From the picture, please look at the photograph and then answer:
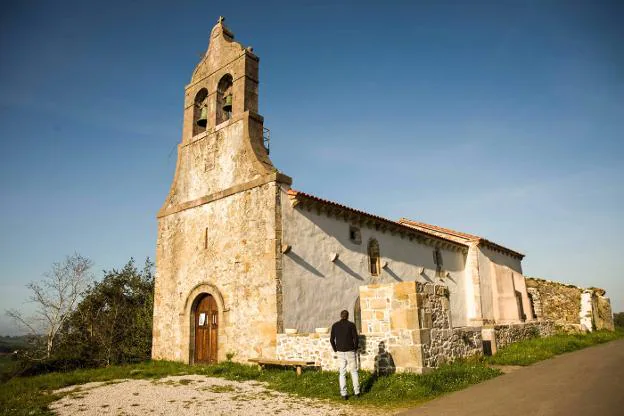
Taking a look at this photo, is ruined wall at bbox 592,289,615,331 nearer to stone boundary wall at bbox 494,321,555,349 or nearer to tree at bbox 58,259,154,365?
stone boundary wall at bbox 494,321,555,349

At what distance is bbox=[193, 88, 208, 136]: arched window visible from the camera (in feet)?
60.6

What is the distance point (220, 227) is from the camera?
15.6 m

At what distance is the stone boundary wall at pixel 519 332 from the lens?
49.3ft

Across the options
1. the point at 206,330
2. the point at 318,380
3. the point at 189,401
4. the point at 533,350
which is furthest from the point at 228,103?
the point at 533,350

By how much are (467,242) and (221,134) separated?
586 inches

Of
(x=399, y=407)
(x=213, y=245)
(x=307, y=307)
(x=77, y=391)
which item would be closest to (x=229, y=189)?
(x=213, y=245)

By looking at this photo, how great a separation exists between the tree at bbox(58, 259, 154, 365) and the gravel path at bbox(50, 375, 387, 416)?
777cm

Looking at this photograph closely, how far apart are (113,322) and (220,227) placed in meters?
8.41

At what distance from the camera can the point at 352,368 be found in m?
8.89

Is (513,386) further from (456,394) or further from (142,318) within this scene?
(142,318)

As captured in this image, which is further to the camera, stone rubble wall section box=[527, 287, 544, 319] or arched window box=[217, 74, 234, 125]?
stone rubble wall section box=[527, 287, 544, 319]

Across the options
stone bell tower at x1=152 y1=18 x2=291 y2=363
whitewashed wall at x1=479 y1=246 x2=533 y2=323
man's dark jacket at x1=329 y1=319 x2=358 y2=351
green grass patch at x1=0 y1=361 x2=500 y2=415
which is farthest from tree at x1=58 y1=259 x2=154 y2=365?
whitewashed wall at x1=479 y1=246 x2=533 y2=323

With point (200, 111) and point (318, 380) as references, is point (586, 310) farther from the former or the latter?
point (200, 111)

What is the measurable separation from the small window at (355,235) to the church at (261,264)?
86 mm
